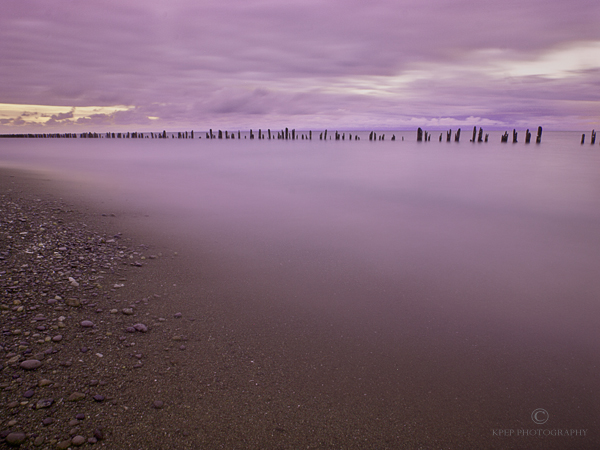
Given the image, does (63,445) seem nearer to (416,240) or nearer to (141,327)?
(141,327)

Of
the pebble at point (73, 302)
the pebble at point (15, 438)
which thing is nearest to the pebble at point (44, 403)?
the pebble at point (15, 438)

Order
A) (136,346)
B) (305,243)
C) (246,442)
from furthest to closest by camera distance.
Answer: (305,243) < (136,346) < (246,442)

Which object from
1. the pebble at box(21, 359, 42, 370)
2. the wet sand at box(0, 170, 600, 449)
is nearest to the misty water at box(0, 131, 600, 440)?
the wet sand at box(0, 170, 600, 449)

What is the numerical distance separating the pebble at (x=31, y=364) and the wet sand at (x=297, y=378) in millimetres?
51

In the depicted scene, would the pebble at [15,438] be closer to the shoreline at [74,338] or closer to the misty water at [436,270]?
the shoreline at [74,338]

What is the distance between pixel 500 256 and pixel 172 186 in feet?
42.4

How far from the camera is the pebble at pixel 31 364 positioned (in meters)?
3.05

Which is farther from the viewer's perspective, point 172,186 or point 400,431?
point 172,186

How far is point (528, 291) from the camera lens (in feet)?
16.8

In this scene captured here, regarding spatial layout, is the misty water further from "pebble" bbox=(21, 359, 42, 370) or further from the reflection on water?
"pebble" bbox=(21, 359, 42, 370)

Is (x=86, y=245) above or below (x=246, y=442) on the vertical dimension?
above

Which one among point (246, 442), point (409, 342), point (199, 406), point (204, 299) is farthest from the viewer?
point (204, 299)

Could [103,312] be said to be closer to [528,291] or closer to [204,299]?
[204,299]

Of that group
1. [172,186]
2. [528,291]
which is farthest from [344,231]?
[172,186]
